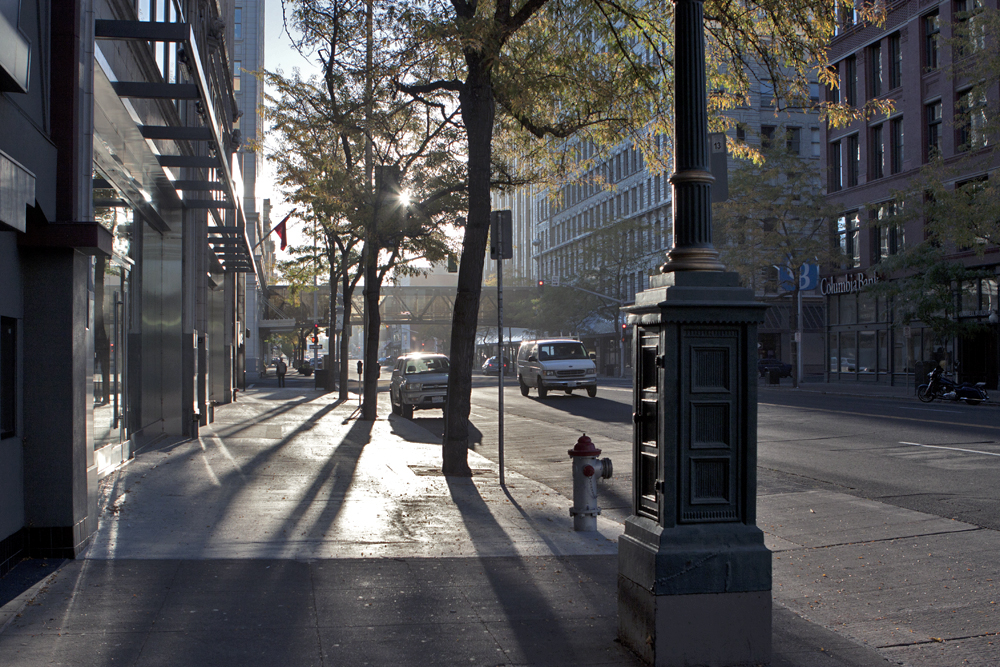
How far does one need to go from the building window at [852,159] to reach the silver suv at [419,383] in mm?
28270

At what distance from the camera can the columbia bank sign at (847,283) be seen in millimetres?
44284

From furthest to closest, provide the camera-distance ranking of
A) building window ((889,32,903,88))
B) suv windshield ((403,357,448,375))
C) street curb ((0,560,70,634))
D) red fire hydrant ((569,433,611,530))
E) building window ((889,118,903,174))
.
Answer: building window ((889,32,903,88)) → building window ((889,118,903,174)) → suv windshield ((403,357,448,375)) → red fire hydrant ((569,433,611,530)) → street curb ((0,560,70,634))

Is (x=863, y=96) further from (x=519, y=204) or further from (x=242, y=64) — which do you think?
(x=519, y=204)

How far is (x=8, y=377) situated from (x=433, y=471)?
22.3 feet

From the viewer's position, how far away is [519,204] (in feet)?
401

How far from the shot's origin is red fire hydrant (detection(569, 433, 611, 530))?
27.0ft

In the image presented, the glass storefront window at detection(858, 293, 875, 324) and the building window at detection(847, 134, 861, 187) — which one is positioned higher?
the building window at detection(847, 134, 861, 187)

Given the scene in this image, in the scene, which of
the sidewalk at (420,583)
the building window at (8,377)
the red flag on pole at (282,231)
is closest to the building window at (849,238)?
the red flag on pole at (282,231)

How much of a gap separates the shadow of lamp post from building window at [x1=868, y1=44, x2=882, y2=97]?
44.3 m

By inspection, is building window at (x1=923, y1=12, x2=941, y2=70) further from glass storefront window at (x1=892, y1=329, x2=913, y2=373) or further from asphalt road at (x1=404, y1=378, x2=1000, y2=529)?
asphalt road at (x1=404, y1=378, x2=1000, y2=529)

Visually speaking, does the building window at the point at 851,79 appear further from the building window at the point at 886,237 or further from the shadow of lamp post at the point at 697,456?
the shadow of lamp post at the point at 697,456

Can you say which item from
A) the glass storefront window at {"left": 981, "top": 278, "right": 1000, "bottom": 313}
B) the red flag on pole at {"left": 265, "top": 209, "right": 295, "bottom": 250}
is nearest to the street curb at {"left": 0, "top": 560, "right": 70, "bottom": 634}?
the red flag on pole at {"left": 265, "top": 209, "right": 295, "bottom": 250}

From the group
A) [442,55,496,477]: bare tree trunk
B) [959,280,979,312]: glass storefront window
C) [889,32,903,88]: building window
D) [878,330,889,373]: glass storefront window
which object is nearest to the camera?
[442,55,496,477]: bare tree trunk

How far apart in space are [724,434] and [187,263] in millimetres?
13599
